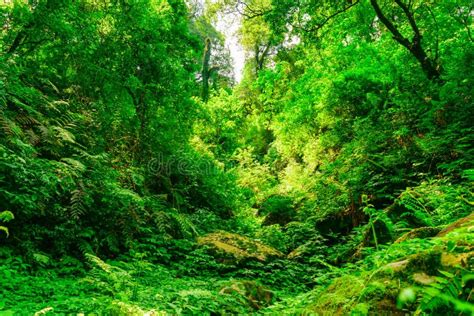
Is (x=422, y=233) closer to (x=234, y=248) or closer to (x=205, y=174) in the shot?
(x=234, y=248)

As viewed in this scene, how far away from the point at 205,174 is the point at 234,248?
385cm

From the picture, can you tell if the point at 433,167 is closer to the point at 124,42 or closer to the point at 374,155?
the point at 374,155

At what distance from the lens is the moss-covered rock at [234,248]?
629 cm

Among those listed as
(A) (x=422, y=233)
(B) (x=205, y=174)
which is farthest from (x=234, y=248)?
(A) (x=422, y=233)

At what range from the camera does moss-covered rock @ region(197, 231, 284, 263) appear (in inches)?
248

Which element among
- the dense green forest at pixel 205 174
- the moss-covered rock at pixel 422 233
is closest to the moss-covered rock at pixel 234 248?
the dense green forest at pixel 205 174

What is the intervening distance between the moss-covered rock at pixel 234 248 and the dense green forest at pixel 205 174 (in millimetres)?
40

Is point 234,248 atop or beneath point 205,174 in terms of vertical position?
beneath

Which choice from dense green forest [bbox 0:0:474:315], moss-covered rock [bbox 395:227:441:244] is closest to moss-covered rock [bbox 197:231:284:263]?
dense green forest [bbox 0:0:474:315]

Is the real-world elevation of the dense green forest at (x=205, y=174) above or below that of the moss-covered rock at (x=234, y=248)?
above

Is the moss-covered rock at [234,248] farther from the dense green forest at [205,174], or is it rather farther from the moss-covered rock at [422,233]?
the moss-covered rock at [422,233]

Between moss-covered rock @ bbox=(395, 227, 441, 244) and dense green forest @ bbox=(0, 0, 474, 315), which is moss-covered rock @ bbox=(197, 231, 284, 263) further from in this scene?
moss-covered rock @ bbox=(395, 227, 441, 244)

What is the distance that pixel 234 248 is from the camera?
6645 millimetres

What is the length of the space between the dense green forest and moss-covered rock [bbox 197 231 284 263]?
4 centimetres
